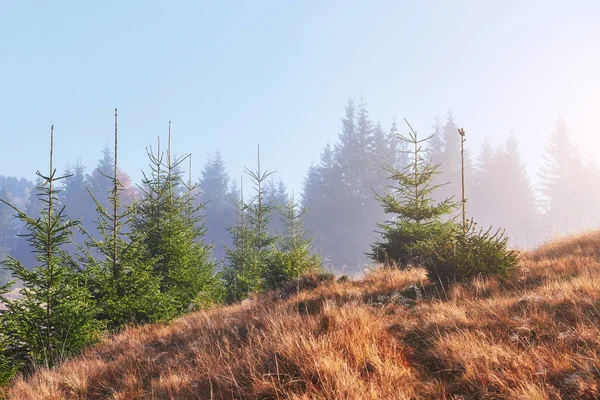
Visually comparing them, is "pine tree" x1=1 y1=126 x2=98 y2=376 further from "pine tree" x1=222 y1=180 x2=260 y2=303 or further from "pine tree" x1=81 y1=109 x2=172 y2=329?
"pine tree" x1=222 y1=180 x2=260 y2=303

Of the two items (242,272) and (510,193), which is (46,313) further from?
(510,193)

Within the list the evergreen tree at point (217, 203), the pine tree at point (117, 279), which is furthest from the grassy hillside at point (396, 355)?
the evergreen tree at point (217, 203)

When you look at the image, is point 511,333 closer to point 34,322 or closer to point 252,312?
point 252,312

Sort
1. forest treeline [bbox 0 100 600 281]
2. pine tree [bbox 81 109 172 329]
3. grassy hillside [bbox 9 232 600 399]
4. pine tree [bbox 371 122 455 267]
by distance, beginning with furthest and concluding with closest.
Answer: forest treeline [bbox 0 100 600 281] → pine tree [bbox 371 122 455 267] → pine tree [bbox 81 109 172 329] → grassy hillside [bbox 9 232 600 399]

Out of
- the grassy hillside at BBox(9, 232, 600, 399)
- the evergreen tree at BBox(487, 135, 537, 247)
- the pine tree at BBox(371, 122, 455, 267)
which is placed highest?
the evergreen tree at BBox(487, 135, 537, 247)

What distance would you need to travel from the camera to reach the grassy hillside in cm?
251

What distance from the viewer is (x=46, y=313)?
569cm

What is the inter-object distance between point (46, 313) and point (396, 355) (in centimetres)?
622

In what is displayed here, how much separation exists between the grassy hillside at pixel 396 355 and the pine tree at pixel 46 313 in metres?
0.77

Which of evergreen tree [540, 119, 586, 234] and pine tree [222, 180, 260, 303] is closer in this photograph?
pine tree [222, 180, 260, 303]

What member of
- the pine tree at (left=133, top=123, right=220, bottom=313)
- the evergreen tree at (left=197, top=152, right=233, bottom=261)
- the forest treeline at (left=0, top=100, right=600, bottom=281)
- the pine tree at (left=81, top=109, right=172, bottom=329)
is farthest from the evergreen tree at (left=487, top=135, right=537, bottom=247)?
the pine tree at (left=81, top=109, right=172, bottom=329)

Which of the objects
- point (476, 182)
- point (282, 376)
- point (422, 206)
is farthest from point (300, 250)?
point (476, 182)

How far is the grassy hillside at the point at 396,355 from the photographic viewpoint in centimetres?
251

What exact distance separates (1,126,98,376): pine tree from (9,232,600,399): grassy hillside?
2.52 feet
